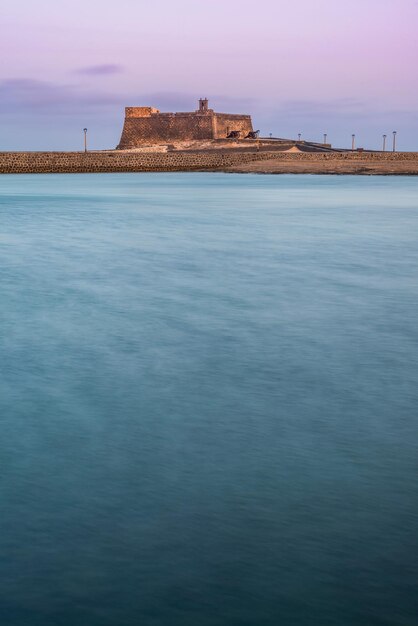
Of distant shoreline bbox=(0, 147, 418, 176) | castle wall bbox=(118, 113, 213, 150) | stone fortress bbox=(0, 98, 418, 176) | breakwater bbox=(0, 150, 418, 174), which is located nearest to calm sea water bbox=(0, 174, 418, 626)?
stone fortress bbox=(0, 98, 418, 176)

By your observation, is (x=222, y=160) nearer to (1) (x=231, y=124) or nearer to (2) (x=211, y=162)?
(2) (x=211, y=162)

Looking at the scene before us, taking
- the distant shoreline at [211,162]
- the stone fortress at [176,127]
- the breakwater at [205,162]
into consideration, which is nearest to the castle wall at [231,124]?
the stone fortress at [176,127]

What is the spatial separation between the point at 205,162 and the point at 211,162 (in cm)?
41

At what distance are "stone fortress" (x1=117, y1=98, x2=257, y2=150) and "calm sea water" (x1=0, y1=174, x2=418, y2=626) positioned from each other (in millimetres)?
66132

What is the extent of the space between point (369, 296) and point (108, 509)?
20.7 ft

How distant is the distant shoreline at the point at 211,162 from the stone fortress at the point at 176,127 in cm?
1424

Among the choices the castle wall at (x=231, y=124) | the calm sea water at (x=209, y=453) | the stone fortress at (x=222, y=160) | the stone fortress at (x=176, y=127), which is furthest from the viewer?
the castle wall at (x=231, y=124)

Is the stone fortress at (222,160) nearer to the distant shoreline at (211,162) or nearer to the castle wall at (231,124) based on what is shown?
the distant shoreline at (211,162)

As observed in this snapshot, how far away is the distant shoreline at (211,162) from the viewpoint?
54.2 metres

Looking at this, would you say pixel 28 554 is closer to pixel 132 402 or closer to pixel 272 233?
pixel 132 402

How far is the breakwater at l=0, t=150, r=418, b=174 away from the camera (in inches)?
2142

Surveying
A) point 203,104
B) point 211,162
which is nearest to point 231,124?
point 203,104

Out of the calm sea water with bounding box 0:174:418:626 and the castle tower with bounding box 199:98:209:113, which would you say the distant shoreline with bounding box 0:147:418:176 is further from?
the calm sea water with bounding box 0:174:418:626

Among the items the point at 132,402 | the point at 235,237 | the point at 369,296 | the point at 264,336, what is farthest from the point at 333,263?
the point at 132,402
